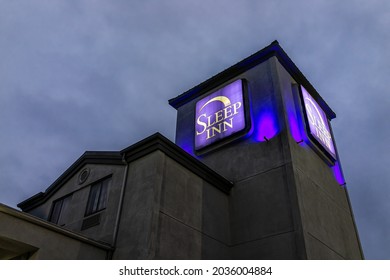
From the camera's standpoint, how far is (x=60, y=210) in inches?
679

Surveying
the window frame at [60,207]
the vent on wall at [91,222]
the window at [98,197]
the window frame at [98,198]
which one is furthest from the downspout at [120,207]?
the window frame at [60,207]

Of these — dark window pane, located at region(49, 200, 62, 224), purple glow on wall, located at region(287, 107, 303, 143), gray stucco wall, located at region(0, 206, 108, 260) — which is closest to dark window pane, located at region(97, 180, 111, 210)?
gray stucco wall, located at region(0, 206, 108, 260)

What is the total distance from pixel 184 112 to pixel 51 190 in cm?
960

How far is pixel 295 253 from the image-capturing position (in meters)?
13.2

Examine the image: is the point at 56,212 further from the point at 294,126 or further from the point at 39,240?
the point at 294,126

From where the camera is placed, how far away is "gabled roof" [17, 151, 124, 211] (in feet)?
50.7

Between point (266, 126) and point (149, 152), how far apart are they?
6.79 meters

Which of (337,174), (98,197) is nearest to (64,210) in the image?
(98,197)

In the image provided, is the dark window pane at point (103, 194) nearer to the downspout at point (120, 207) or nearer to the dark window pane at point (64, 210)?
the downspout at point (120, 207)

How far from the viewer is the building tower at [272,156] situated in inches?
568

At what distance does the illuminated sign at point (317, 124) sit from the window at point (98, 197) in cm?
1107

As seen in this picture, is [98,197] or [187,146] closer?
[98,197]

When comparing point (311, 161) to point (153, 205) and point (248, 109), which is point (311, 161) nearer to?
A: point (248, 109)

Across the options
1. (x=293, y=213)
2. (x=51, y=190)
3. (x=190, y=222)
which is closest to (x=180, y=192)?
(x=190, y=222)
